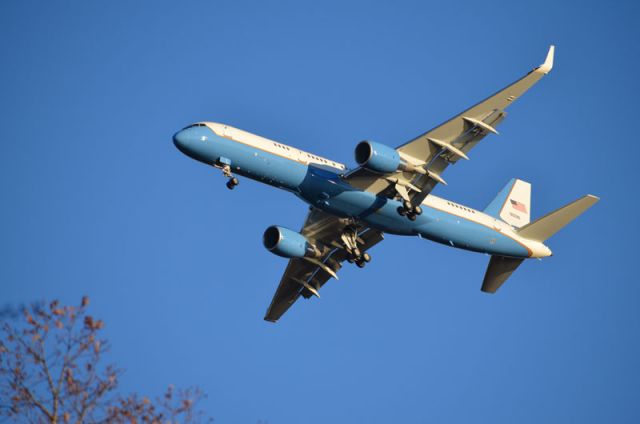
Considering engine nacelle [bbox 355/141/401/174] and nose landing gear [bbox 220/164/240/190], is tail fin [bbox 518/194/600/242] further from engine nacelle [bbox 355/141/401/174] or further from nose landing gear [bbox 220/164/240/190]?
nose landing gear [bbox 220/164/240/190]

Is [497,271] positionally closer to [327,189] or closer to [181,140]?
[327,189]

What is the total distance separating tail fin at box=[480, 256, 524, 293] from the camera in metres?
58.3

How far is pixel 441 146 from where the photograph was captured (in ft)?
165

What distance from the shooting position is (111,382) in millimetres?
21750

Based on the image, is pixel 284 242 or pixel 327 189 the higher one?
pixel 327 189

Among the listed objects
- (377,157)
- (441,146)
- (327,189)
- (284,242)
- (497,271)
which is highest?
(441,146)

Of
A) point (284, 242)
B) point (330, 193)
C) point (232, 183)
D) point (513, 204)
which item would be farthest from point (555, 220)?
point (232, 183)

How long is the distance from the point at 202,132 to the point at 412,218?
541 inches

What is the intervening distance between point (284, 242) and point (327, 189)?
664 cm

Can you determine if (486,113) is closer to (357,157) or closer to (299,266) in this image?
(357,157)

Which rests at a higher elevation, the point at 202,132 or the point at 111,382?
the point at 202,132

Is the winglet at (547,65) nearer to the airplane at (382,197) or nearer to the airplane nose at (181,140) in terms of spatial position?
the airplane at (382,197)

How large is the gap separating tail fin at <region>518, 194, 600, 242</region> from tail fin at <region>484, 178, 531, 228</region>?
2468 mm

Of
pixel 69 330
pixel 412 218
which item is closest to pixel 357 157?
pixel 412 218
